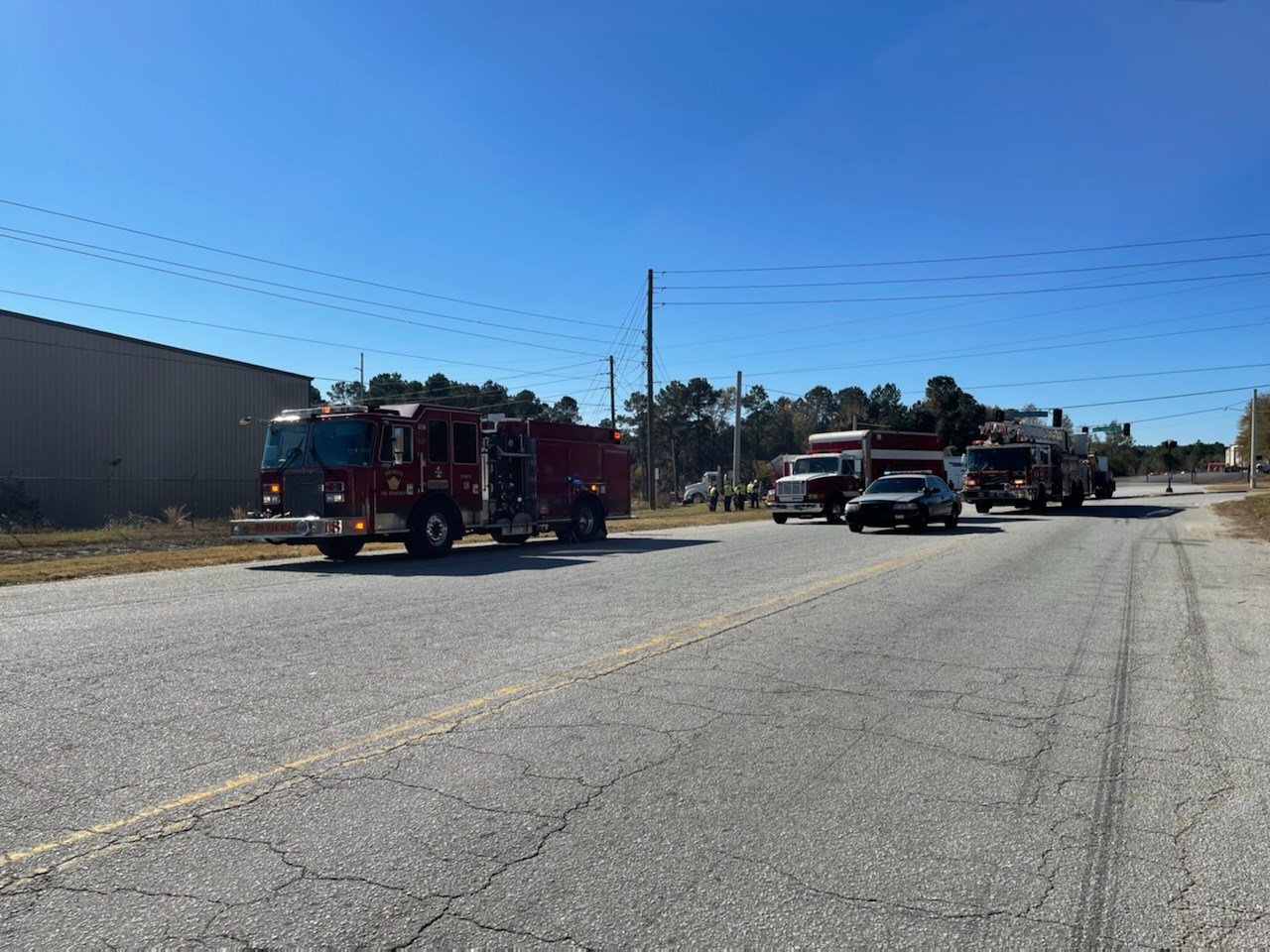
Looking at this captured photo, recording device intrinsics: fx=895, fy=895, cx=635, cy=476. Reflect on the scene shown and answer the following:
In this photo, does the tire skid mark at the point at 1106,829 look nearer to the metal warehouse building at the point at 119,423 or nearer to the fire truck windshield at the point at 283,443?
the fire truck windshield at the point at 283,443

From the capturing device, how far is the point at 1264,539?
2170 cm

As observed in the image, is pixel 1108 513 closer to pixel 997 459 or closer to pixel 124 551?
pixel 997 459

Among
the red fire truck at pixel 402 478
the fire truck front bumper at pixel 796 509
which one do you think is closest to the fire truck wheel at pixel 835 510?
the fire truck front bumper at pixel 796 509

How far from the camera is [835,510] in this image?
28.7 m

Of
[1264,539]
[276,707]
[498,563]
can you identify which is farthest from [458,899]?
[1264,539]

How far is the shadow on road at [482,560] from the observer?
14320 millimetres

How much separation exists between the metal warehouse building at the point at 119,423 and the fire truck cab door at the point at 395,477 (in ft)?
57.8

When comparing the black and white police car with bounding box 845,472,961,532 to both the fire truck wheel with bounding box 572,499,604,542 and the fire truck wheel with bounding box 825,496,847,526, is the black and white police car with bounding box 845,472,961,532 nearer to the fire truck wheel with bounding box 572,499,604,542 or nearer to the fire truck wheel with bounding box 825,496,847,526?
the fire truck wheel with bounding box 825,496,847,526

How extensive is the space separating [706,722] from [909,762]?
47.8 inches

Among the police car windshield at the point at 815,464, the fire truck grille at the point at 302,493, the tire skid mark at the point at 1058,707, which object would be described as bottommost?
the tire skid mark at the point at 1058,707

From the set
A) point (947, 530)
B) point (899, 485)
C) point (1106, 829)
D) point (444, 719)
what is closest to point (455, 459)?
point (444, 719)

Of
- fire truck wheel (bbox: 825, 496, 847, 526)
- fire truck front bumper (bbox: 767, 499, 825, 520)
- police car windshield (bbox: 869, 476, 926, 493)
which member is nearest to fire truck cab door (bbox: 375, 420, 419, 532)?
police car windshield (bbox: 869, 476, 926, 493)

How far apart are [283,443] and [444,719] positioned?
38.8 feet

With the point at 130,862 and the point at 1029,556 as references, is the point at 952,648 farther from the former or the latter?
the point at 1029,556
